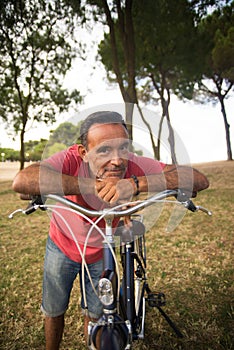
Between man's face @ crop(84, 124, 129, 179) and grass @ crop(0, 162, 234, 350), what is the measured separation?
6.66ft

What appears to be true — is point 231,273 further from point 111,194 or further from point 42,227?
point 42,227

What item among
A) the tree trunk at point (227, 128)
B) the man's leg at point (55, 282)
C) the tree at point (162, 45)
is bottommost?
the man's leg at point (55, 282)

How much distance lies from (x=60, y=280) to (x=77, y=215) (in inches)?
20.8

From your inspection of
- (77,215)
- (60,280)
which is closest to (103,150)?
(77,215)

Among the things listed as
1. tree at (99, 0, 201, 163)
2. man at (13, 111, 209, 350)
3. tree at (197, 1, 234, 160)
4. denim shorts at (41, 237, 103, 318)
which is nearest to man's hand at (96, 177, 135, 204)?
man at (13, 111, 209, 350)

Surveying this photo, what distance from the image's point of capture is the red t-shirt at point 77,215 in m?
1.76

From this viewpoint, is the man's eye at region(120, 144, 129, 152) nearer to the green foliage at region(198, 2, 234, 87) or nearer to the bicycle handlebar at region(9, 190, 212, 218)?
the bicycle handlebar at region(9, 190, 212, 218)

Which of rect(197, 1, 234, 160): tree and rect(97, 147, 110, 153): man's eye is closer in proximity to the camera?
rect(97, 147, 110, 153): man's eye

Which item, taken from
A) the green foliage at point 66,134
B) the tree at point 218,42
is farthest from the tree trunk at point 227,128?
the green foliage at point 66,134

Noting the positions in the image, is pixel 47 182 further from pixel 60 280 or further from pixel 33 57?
pixel 33 57

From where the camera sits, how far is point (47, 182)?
1.44m

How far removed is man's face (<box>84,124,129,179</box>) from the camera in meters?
1.47

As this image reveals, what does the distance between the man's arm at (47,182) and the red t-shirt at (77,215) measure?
128 mm

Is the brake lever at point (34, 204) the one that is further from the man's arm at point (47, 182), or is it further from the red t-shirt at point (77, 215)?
the red t-shirt at point (77, 215)
